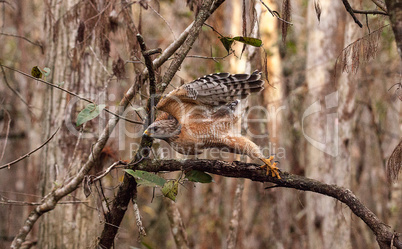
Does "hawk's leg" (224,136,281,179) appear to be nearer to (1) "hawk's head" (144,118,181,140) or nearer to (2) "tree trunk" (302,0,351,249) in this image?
(1) "hawk's head" (144,118,181,140)

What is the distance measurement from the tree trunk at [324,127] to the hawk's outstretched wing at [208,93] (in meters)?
2.73

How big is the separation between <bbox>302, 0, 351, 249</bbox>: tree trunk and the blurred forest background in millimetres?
17

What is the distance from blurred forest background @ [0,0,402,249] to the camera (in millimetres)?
3938

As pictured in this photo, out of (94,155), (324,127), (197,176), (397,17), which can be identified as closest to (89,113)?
(94,155)

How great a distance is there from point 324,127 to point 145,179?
4155mm

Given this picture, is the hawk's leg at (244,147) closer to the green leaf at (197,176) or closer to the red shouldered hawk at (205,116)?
the red shouldered hawk at (205,116)

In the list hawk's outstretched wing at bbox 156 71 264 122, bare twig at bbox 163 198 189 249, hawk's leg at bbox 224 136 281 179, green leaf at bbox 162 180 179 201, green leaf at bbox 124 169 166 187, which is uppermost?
hawk's outstretched wing at bbox 156 71 264 122

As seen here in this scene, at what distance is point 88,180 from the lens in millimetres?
2906

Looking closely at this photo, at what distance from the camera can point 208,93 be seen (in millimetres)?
3537

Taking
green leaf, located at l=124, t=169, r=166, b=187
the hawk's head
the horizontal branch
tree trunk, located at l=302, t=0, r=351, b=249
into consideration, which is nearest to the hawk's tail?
the hawk's head

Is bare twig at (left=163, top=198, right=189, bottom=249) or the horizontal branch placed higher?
the horizontal branch

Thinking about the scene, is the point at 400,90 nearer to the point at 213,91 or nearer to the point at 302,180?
the point at 302,180

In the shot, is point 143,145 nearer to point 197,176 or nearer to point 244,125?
point 197,176

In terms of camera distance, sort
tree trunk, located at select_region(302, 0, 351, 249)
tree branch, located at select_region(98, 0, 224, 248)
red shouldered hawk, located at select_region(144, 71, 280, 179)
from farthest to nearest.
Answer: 1. tree trunk, located at select_region(302, 0, 351, 249)
2. red shouldered hawk, located at select_region(144, 71, 280, 179)
3. tree branch, located at select_region(98, 0, 224, 248)
